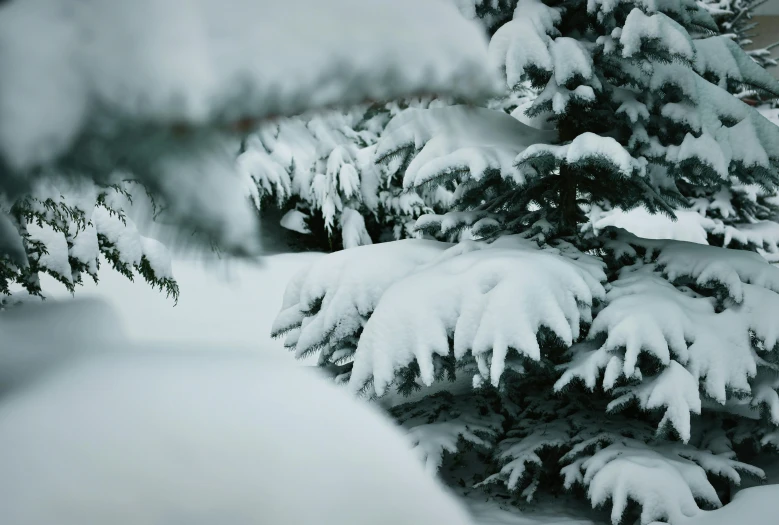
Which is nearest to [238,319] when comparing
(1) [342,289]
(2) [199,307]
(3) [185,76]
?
(2) [199,307]

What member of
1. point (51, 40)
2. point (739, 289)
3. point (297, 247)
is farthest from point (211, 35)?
point (297, 247)

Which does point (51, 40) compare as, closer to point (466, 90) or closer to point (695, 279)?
point (466, 90)

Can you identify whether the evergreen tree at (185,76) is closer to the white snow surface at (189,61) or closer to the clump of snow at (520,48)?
the white snow surface at (189,61)

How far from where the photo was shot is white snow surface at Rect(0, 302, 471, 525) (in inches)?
18.5

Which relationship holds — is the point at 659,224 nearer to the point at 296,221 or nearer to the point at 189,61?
the point at 296,221

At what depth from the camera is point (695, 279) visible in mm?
2543

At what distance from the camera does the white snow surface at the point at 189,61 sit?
0.35m

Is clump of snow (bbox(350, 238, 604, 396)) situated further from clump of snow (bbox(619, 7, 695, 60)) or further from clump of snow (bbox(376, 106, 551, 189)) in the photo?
clump of snow (bbox(619, 7, 695, 60))

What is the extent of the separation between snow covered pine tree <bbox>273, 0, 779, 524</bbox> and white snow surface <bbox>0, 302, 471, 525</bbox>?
143 centimetres

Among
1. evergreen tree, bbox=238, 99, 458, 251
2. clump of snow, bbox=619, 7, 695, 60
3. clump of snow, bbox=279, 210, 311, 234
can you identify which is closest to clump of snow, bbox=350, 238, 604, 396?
evergreen tree, bbox=238, 99, 458, 251

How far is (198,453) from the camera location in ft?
1.69

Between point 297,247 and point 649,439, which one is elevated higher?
point 649,439

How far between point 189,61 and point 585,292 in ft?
6.81

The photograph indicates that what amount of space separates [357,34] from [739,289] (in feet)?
8.08
